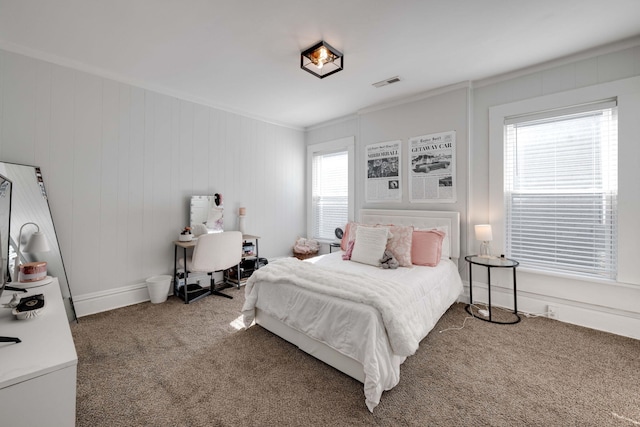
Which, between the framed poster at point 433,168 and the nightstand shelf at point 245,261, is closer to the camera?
the framed poster at point 433,168

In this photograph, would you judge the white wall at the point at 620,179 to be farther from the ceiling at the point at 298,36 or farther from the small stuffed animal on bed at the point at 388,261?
the small stuffed animal on bed at the point at 388,261

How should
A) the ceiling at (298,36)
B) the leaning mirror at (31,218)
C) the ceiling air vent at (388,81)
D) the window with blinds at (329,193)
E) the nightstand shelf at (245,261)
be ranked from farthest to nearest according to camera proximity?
the window with blinds at (329,193), the nightstand shelf at (245,261), the ceiling air vent at (388,81), the leaning mirror at (31,218), the ceiling at (298,36)

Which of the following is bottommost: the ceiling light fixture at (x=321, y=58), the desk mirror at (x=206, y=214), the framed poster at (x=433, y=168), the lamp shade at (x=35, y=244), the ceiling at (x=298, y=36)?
the lamp shade at (x=35, y=244)

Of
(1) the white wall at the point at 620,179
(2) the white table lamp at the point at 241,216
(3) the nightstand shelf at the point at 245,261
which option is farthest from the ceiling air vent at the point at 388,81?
(3) the nightstand shelf at the point at 245,261

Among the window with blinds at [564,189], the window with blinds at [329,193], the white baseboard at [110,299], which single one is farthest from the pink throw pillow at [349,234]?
the white baseboard at [110,299]

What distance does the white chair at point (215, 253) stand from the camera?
3225 millimetres

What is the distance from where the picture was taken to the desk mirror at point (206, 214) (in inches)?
147

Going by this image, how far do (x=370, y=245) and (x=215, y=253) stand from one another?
1.88 m

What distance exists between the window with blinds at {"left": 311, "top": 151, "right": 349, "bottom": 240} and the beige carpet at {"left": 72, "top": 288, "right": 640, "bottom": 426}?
254 cm

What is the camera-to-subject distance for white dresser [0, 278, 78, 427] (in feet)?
3.01

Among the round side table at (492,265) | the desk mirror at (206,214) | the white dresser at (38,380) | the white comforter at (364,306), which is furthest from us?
the desk mirror at (206,214)

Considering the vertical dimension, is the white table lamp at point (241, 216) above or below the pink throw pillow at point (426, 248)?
above

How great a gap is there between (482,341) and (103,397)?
295cm

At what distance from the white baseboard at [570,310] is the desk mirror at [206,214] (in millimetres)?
3429
